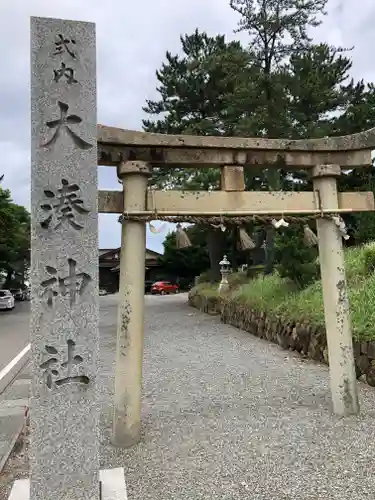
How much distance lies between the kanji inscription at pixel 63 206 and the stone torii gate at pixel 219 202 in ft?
5.37

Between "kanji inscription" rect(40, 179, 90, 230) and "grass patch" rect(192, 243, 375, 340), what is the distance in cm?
528

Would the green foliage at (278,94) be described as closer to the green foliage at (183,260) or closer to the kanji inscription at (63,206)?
the kanji inscription at (63,206)

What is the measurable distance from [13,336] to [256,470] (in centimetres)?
1344

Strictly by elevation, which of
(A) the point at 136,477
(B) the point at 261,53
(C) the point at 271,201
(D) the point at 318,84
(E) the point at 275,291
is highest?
(B) the point at 261,53

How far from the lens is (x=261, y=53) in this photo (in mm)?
18219

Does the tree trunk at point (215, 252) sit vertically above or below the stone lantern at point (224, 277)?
above

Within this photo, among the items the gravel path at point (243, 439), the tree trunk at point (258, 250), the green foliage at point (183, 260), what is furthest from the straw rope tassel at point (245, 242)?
the green foliage at point (183, 260)

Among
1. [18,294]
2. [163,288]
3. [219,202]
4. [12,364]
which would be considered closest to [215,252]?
[12,364]

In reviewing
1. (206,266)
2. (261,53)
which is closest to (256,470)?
(261,53)

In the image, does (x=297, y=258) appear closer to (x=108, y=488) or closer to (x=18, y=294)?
(x=108, y=488)

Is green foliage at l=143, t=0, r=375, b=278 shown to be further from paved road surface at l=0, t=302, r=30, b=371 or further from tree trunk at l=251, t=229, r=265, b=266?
paved road surface at l=0, t=302, r=30, b=371

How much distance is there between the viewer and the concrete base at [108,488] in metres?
3.06

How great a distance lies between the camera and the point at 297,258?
36.8 feet

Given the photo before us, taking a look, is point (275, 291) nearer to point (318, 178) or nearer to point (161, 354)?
point (161, 354)
